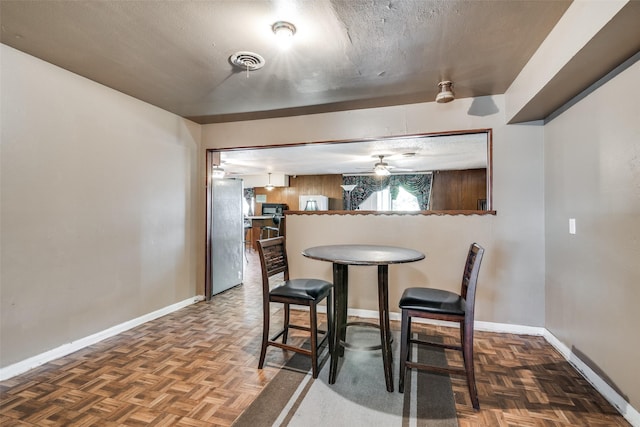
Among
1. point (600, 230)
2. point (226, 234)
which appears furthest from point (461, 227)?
point (226, 234)

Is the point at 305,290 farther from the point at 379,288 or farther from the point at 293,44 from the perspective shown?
the point at 293,44

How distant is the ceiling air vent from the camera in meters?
2.15

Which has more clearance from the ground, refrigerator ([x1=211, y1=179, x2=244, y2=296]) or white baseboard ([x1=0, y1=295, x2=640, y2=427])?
refrigerator ([x1=211, y1=179, x2=244, y2=296])

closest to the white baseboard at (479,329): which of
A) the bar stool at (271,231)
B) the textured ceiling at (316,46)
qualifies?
the textured ceiling at (316,46)

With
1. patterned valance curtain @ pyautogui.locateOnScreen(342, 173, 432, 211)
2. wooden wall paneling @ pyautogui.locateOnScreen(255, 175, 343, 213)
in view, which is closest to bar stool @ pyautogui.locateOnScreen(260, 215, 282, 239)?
wooden wall paneling @ pyautogui.locateOnScreen(255, 175, 343, 213)

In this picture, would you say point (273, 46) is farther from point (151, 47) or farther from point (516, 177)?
point (516, 177)

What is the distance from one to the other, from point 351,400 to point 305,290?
0.71 metres

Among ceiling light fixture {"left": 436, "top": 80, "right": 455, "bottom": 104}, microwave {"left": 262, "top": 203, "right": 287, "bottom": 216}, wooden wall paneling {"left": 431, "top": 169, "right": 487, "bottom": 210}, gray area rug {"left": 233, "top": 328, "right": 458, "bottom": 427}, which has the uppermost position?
ceiling light fixture {"left": 436, "top": 80, "right": 455, "bottom": 104}

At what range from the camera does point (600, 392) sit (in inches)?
74.4

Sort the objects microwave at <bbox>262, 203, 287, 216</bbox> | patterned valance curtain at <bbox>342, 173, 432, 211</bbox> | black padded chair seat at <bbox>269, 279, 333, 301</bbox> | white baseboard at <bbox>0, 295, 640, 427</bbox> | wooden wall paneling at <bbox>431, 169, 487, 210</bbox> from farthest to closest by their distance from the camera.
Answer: microwave at <bbox>262, 203, 287, 216</bbox> → patterned valance curtain at <bbox>342, 173, 432, 211</bbox> → wooden wall paneling at <bbox>431, 169, 487, 210</bbox> → black padded chair seat at <bbox>269, 279, 333, 301</bbox> → white baseboard at <bbox>0, 295, 640, 427</bbox>

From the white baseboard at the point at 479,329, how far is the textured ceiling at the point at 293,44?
215cm

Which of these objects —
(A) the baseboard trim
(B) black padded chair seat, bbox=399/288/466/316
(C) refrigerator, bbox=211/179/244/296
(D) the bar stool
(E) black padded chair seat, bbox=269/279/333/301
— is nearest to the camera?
(A) the baseboard trim

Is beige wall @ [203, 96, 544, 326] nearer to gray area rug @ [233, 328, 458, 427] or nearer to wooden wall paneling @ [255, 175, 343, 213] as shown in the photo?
gray area rug @ [233, 328, 458, 427]

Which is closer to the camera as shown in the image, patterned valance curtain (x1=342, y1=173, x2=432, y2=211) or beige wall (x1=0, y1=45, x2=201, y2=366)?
beige wall (x1=0, y1=45, x2=201, y2=366)
